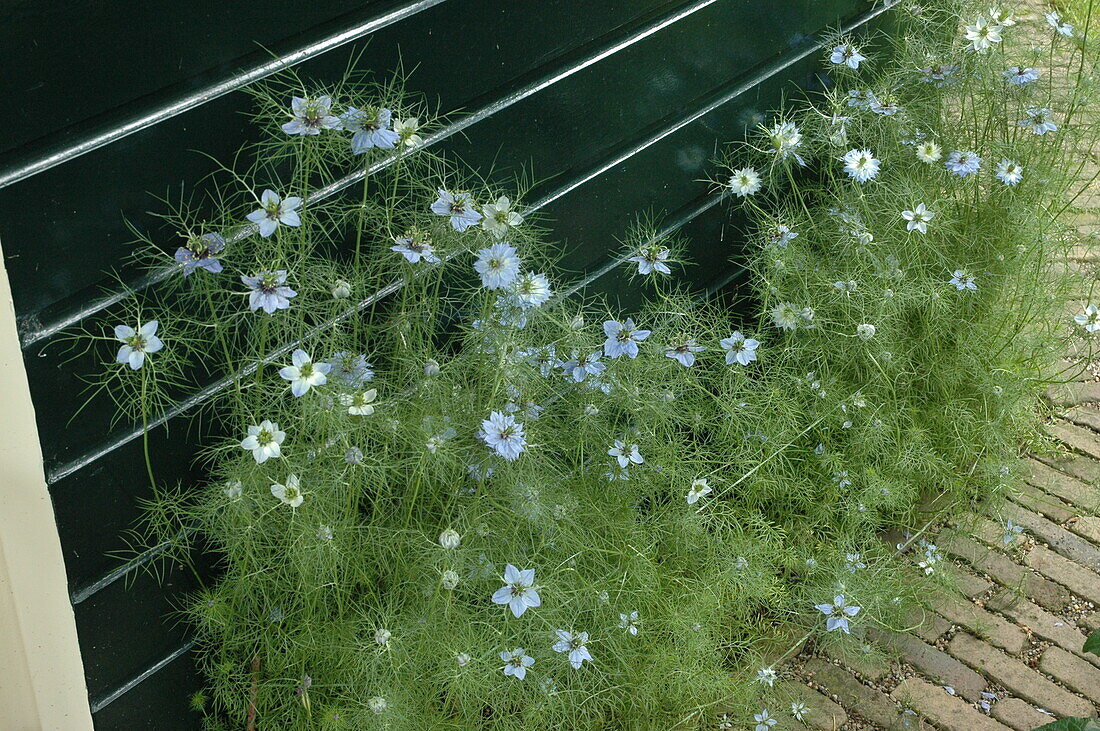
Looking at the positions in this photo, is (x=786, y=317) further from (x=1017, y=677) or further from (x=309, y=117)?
(x=309, y=117)

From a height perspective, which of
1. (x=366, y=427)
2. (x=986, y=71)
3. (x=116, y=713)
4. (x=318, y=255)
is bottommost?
(x=116, y=713)

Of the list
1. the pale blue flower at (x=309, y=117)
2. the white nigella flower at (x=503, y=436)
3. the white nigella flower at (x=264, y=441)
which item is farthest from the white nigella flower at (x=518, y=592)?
the pale blue flower at (x=309, y=117)

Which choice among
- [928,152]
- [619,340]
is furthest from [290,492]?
[928,152]

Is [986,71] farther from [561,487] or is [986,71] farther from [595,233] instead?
[561,487]

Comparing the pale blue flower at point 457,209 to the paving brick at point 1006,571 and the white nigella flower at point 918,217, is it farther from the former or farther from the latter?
the paving brick at point 1006,571

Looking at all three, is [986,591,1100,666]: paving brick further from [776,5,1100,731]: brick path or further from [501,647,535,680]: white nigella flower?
[501,647,535,680]: white nigella flower

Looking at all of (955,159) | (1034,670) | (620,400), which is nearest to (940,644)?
(1034,670)

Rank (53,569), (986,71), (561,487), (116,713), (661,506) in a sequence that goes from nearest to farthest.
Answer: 1. (53,569)
2. (116,713)
3. (561,487)
4. (661,506)
5. (986,71)
